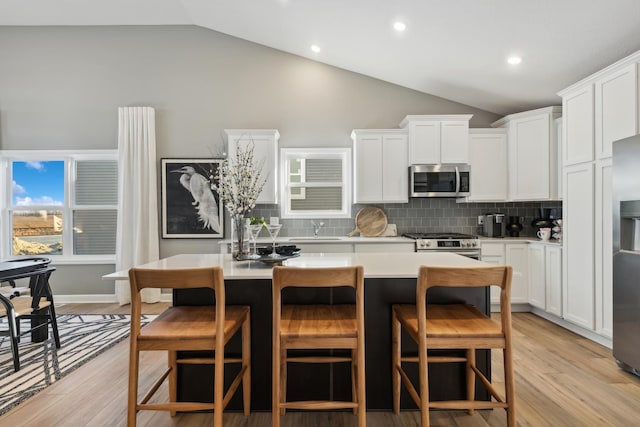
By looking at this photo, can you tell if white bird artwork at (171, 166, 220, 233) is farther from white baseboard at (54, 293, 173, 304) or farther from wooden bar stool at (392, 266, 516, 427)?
wooden bar stool at (392, 266, 516, 427)

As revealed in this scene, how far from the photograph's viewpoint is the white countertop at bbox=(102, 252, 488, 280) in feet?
6.36

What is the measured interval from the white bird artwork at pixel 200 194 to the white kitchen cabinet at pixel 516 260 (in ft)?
11.5

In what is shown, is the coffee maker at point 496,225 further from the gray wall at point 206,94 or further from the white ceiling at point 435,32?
the white ceiling at point 435,32

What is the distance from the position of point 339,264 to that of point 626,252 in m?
2.16

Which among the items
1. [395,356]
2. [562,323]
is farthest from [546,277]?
[395,356]

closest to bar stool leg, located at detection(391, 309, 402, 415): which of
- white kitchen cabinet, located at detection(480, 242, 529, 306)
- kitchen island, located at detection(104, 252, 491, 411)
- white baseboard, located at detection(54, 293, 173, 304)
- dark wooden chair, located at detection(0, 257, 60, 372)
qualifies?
kitchen island, located at detection(104, 252, 491, 411)

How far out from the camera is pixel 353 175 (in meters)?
4.79

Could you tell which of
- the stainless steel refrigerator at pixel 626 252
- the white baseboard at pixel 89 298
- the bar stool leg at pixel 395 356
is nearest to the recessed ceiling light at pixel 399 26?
the stainless steel refrigerator at pixel 626 252

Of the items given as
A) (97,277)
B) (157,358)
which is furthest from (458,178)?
(97,277)

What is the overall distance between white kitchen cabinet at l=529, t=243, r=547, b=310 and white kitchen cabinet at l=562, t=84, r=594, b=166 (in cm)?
104

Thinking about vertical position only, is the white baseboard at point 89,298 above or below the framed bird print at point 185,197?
below

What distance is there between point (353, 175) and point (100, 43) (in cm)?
394

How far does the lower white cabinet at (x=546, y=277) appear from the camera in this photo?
3.65m

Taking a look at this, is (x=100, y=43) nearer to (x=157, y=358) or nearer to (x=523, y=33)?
(x=157, y=358)
